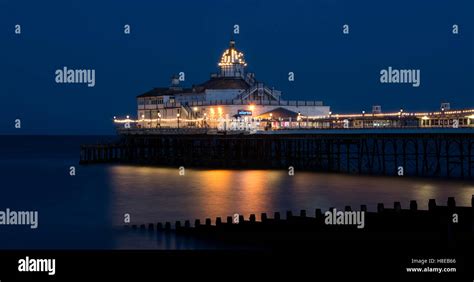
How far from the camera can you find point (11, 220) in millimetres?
33156

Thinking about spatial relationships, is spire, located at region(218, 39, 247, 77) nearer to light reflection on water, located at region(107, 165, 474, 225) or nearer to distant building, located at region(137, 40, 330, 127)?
distant building, located at region(137, 40, 330, 127)

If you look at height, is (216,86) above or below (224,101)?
above

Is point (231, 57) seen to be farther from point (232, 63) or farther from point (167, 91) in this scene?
point (167, 91)

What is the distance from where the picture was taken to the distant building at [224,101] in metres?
84.0

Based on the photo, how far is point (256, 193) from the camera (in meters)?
41.0

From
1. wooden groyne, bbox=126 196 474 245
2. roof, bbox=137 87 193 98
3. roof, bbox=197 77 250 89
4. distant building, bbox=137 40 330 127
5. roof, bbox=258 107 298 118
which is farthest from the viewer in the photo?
roof, bbox=137 87 193 98

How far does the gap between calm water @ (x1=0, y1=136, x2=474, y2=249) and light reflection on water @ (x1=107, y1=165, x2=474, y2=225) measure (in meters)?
0.04

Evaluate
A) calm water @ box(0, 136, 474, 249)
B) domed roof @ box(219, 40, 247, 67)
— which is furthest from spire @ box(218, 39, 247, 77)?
calm water @ box(0, 136, 474, 249)

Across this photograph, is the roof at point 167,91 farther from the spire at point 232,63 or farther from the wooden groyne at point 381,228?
the wooden groyne at point 381,228

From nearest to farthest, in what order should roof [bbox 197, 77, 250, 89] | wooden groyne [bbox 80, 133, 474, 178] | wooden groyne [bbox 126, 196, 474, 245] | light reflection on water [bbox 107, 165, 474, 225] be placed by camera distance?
wooden groyne [bbox 126, 196, 474, 245], light reflection on water [bbox 107, 165, 474, 225], wooden groyne [bbox 80, 133, 474, 178], roof [bbox 197, 77, 250, 89]

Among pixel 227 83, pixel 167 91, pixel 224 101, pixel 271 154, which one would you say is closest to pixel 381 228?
pixel 271 154

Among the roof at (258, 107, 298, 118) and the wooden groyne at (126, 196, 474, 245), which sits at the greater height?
the roof at (258, 107, 298, 118)

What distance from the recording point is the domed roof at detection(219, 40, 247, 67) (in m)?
101

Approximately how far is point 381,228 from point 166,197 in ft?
74.6
